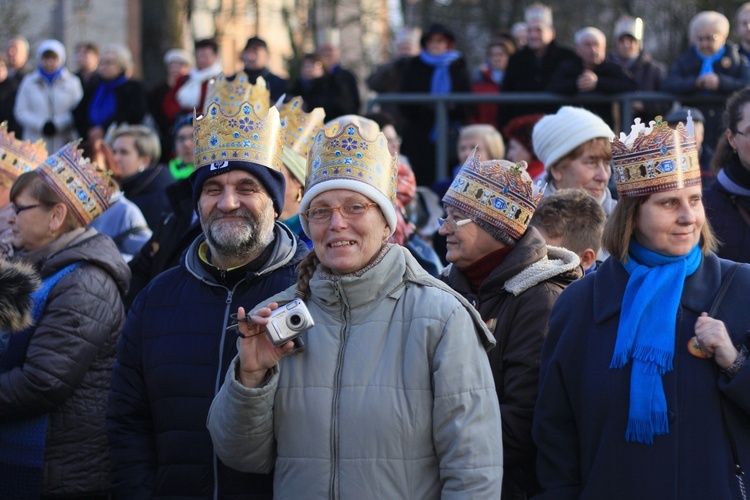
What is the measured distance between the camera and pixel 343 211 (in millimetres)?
4035

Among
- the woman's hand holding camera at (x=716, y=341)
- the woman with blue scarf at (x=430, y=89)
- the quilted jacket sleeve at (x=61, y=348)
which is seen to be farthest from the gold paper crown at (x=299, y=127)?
the woman with blue scarf at (x=430, y=89)

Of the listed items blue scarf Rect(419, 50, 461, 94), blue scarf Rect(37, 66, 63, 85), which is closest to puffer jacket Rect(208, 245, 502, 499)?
blue scarf Rect(419, 50, 461, 94)

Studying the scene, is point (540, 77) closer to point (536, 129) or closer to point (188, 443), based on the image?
point (536, 129)

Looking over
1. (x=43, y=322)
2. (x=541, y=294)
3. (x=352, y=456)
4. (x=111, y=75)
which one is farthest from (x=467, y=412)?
(x=111, y=75)

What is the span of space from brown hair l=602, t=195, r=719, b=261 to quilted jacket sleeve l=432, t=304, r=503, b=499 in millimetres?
726

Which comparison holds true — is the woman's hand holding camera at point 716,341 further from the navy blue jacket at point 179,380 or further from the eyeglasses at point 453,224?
the navy blue jacket at point 179,380

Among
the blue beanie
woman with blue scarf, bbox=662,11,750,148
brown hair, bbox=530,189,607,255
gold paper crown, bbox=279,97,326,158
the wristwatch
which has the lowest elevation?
the wristwatch

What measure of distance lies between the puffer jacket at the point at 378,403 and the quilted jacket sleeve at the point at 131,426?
2.01 ft

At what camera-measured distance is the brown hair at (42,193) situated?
5.68m

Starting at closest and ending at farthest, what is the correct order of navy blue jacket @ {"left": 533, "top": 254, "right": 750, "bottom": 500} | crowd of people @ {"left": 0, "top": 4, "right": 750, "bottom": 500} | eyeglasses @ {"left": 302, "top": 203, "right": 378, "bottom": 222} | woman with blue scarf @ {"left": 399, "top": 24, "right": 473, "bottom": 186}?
crowd of people @ {"left": 0, "top": 4, "right": 750, "bottom": 500} → navy blue jacket @ {"left": 533, "top": 254, "right": 750, "bottom": 500} → eyeglasses @ {"left": 302, "top": 203, "right": 378, "bottom": 222} → woman with blue scarf @ {"left": 399, "top": 24, "right": 473, "bottom": 186}

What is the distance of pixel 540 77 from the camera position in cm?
1098

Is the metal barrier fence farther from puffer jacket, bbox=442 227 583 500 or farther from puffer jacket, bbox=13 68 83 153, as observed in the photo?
puffer jacket, bbox=442 227 583 500

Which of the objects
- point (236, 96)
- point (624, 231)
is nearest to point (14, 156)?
point (236, 96)

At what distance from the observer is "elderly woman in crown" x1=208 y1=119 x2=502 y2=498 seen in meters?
3.73
